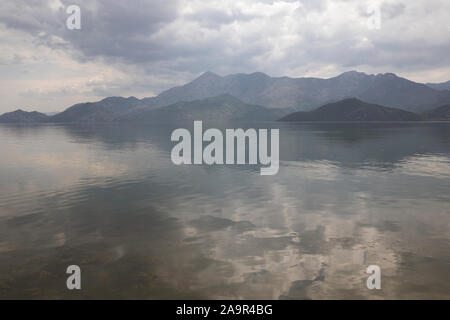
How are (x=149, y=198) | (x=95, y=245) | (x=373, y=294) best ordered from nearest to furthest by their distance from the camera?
(x=373, y=294) → (x=95, y=245) → (x=149, y=198)

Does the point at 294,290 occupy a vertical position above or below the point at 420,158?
below

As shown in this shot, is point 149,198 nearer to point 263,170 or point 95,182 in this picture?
point 95,182

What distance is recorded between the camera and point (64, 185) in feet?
140

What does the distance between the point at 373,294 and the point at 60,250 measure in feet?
68.5

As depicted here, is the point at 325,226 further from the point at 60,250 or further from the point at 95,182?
the point at 95,182

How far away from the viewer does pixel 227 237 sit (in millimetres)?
23172

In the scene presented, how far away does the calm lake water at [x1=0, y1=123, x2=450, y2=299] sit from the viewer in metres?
16.1

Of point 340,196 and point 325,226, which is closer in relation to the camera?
point 325,226

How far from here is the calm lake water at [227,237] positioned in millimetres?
16094

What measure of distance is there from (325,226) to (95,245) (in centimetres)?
1932

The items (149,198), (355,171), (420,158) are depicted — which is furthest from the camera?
(420,158)

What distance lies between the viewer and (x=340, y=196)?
35281mm
